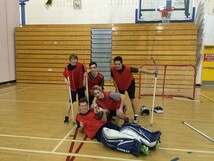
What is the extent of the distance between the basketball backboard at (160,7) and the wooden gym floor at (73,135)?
471 centimetres

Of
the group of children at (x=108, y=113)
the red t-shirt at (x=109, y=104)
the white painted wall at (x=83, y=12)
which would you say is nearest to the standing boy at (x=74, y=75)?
the group of children at (x=108, y=113)

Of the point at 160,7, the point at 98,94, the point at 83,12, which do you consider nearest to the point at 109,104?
the point at 98,94

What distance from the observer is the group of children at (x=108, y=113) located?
3078mm

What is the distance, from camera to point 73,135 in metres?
3.73

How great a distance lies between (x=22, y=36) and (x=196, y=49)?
7.94 meters

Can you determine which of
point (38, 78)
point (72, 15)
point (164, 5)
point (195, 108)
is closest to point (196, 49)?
point (164, 5)

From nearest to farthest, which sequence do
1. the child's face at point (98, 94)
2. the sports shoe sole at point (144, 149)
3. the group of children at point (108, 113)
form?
the sports shoe sole at point (144, 149)
the group of children at point (108, 113)
the child's face at point (98, 94)

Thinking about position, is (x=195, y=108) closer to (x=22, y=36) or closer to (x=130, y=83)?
(x=130, y=83)

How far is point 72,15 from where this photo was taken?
409 inches

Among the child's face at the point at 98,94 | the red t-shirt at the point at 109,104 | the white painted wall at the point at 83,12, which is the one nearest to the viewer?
the child's face at the point at 98,94

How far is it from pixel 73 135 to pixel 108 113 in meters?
0.79

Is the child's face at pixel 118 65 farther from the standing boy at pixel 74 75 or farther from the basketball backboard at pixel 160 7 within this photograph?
the basketball backboard at pixel 160 7

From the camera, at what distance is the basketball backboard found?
30.4 ft

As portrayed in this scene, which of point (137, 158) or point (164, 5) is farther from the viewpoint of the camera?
point (164, 5)
